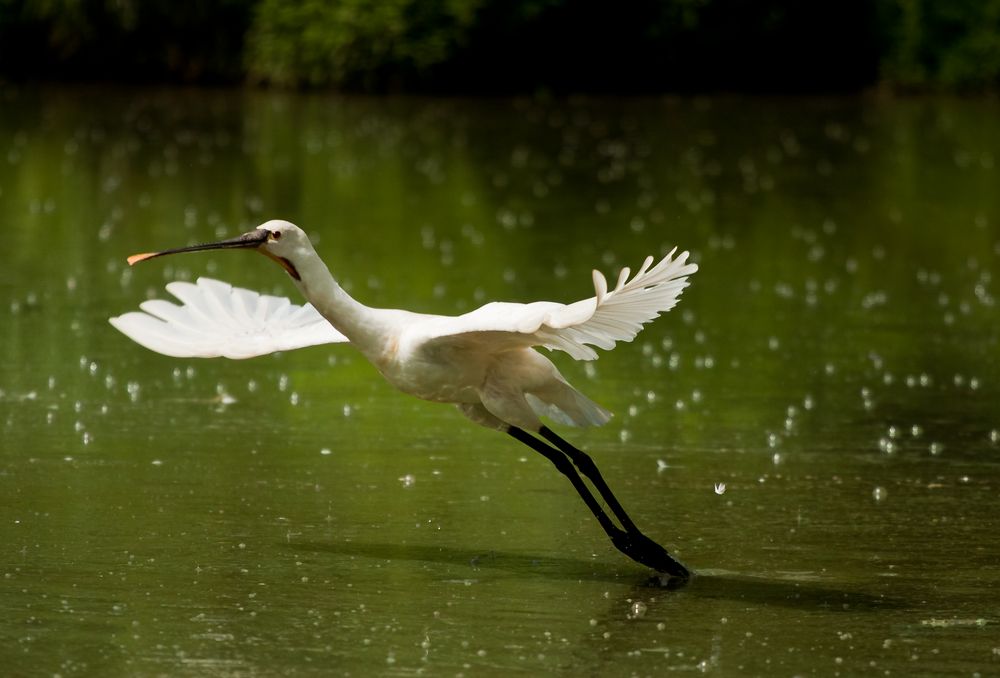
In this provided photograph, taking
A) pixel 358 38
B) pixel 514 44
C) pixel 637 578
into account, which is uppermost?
pixel 514 44

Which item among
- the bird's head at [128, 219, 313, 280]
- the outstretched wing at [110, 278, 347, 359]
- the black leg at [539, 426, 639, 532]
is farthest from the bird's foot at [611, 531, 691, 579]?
the bird's head at [128, 219, 313, 280]

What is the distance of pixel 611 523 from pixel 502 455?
2083 millimetres

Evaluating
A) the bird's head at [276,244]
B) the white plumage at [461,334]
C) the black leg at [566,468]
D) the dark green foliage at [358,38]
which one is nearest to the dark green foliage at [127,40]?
the dark green foliage at [358,38]

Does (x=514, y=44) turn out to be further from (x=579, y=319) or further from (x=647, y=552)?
(x=579, y=319)

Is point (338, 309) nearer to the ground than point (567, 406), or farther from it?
farther from it

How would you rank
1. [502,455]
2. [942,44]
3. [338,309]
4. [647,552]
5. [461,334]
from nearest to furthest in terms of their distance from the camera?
[461,334], [338,309], [647,552], [502,455], [942,44]

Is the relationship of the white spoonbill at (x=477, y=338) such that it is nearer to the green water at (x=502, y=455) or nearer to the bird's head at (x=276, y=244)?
the bird's head at (x=276, y=244)

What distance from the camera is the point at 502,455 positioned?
971 cm

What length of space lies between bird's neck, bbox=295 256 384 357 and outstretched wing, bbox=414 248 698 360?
20 cm

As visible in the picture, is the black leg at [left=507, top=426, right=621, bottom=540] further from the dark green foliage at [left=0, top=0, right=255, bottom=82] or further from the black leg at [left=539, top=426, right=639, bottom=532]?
the dark green foliage at [left=0, top=0, right=255, bottom=82]

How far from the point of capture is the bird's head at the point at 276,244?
23.6ft

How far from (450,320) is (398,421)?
3.18 metres

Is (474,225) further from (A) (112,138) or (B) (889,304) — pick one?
(A) (112,138)

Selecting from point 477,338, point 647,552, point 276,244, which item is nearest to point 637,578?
point 647,552
